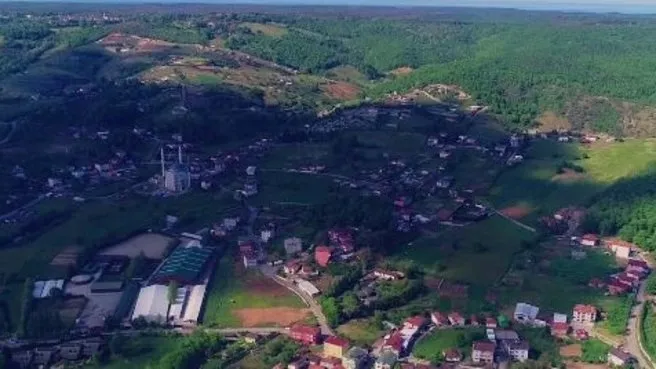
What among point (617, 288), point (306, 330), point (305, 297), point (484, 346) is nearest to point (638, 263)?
point (617, 288)

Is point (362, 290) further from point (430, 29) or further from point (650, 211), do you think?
point (430, 29)

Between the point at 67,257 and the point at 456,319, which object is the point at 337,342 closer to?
the point at 456,319

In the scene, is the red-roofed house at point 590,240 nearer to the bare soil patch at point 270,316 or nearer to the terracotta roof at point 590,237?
the terracotta roof at point 590,237

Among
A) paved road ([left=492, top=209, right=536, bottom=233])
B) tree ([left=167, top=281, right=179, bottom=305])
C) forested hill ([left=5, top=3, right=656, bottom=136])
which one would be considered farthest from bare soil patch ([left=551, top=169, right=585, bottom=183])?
tree ([left=167, top=281, right=179, bottom=305])

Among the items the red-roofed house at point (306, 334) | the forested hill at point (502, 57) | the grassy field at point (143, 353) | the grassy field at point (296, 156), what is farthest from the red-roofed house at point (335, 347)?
the forested hill at point (502, 57)

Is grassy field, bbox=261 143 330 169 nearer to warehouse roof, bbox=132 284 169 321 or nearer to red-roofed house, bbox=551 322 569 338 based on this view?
warehouse roof, bbox=132 284 169 321
